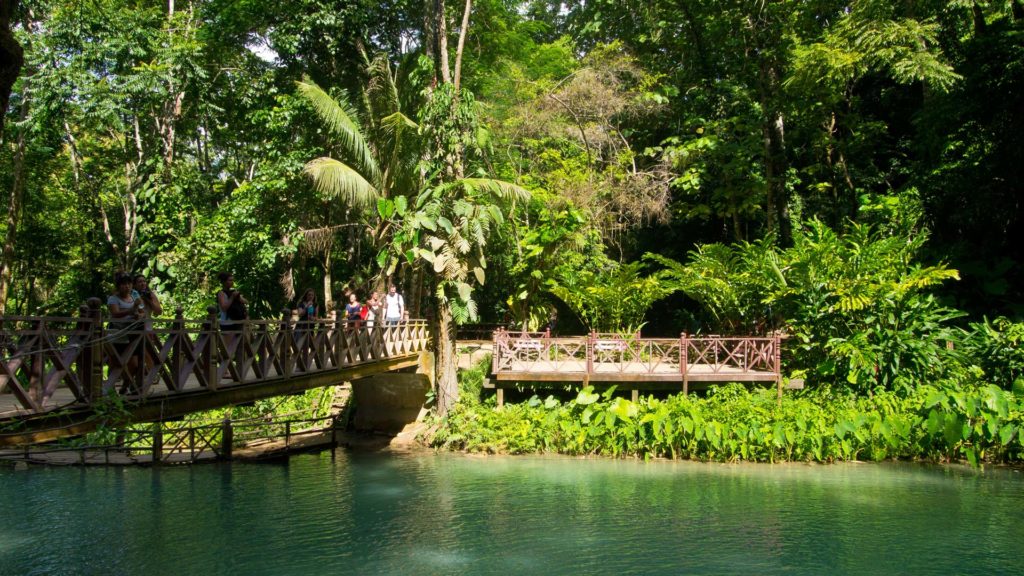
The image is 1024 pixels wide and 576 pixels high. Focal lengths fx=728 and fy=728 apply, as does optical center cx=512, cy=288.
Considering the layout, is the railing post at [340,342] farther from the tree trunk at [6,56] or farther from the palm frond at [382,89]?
the palm frond at [382,89]

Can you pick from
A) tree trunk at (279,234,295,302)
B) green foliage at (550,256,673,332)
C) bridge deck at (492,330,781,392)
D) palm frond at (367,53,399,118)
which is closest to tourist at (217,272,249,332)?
bridge deck at (492,330,781,392)

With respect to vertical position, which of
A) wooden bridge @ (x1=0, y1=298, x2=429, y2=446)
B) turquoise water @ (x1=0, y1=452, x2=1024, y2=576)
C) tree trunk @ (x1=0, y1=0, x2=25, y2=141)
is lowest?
turquoise water @ (x1=0, y1=452, x2=1024, y2=576)

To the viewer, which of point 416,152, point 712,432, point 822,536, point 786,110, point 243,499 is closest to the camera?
point 822,536

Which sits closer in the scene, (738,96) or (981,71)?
(981,71)

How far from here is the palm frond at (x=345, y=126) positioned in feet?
53.9

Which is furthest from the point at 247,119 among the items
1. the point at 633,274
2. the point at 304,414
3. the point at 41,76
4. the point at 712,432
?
the point at 712,432

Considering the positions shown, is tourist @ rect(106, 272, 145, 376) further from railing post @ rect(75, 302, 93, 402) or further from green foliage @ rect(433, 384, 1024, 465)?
green foliage @ rect(433, 384, 1024, 465)

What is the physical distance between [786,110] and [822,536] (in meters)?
12.7

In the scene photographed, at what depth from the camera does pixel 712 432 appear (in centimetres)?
1346

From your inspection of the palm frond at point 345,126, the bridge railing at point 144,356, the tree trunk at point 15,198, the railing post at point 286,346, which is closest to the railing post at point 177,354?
the bridge railing at point 144,356

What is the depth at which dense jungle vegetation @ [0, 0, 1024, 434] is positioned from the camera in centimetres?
1506

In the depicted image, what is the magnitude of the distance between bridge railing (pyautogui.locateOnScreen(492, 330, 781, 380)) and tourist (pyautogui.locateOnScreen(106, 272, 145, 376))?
8327mm

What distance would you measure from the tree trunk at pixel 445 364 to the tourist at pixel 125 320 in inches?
327

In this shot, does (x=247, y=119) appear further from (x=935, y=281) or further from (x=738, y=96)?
(x=935, y=281)
